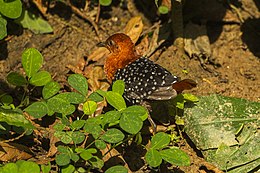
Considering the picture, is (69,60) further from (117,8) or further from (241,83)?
(241,83)

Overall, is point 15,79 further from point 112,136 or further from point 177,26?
point 177,26

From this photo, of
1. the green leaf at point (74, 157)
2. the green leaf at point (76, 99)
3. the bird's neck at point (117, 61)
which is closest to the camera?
the green leaf at point (74, 157)

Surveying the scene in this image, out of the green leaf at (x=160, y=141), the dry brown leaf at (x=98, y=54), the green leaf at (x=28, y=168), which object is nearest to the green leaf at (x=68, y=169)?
the green leaf at (x=28, y=168)

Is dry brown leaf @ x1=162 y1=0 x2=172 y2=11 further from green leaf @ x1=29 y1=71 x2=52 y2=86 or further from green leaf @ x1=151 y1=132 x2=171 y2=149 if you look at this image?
green leaf @ x1=151 y1=132 x2=171 y2=149

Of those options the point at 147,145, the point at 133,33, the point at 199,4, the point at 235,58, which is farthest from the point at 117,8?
the point at 147,145

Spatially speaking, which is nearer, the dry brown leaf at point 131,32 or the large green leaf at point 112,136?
the large green leaf at point 112,136

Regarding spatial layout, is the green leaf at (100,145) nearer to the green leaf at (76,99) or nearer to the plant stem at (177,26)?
the green leaf at (76,99)
